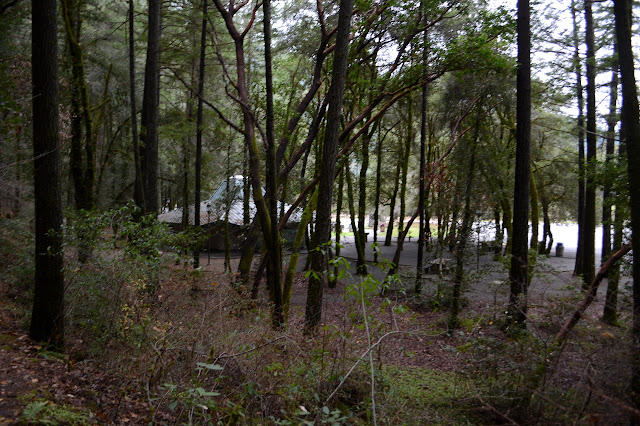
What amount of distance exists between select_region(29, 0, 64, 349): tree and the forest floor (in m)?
0.45

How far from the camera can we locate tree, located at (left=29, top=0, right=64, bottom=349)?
5.80 meters

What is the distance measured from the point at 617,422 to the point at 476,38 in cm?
692

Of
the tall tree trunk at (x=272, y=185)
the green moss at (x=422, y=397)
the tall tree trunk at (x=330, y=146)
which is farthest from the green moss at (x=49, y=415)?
the tall tree trunk at (x=272, y=185)

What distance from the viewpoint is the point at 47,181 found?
19.2ft

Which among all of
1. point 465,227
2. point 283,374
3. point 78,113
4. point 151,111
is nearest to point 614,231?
point 465,227

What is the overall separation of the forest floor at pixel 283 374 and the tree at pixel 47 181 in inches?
17.8

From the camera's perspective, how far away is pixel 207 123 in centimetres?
1788

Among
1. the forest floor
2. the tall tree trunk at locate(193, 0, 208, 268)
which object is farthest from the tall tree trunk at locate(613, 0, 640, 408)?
the tall tree trunk at locate(193, 0, 208, 268)

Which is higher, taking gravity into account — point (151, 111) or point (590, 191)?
point (151, 111)

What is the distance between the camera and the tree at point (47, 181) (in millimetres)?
5797

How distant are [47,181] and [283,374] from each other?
398cm

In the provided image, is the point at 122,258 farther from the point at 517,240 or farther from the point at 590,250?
the point at 590,250

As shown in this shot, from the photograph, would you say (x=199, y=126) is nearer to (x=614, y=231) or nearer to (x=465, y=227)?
(x=465, y=227)

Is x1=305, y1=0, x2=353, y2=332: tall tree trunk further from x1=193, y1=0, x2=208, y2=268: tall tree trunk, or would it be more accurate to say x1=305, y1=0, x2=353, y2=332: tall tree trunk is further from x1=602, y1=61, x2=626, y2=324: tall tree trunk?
x1=193, y1=0, x2=208, y2=268: tall tree trunk
